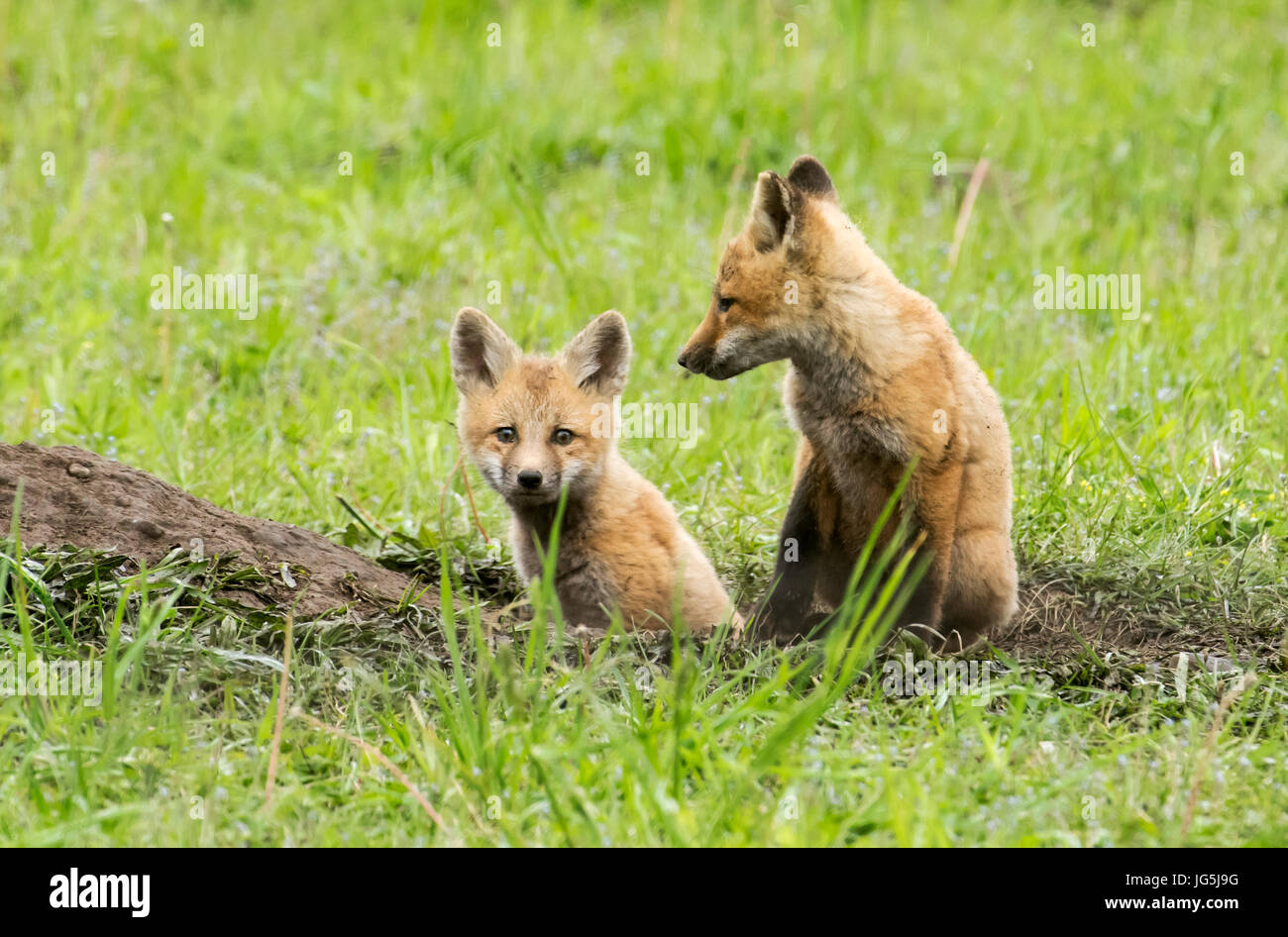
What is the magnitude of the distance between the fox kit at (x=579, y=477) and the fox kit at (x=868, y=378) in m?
0.78

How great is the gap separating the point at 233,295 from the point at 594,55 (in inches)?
175

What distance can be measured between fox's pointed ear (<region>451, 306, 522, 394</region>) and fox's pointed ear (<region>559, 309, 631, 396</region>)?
238 millimetres

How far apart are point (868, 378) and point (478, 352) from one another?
179 cm

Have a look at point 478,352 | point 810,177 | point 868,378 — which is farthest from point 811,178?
point 478,352

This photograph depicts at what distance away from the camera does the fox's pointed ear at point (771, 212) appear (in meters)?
4.37

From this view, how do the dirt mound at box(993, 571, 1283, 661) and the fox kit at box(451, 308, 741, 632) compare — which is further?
the fox kit at box(451, 308, 741, 632)

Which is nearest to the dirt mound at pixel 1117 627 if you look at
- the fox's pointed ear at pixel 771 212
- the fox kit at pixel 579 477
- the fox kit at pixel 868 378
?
the fox kit at pixel 868 378

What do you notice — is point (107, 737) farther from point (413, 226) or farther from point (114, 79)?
point (114, 79)

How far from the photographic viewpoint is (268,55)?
10984mm

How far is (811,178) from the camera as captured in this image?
4.79m

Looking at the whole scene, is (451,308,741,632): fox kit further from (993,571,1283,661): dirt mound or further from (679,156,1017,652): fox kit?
(993,571,1283,661): dirt mound

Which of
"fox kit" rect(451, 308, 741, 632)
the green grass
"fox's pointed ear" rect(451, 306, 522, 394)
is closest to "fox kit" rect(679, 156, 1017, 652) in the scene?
the green grass

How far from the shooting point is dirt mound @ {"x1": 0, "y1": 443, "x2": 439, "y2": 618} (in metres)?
4.66

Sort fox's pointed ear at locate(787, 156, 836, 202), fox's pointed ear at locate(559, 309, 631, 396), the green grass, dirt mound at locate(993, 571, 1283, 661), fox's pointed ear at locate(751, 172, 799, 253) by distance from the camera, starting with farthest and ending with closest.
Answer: fox's pointed ear at locate(559, 309, 631, 396), fox's pointed ear at locate(787, 156, 836, 202), dirt mound at locate(993, 571, 1283, 661), fox's pointed ear at locate(751, 172, 799, 253), the green grass
